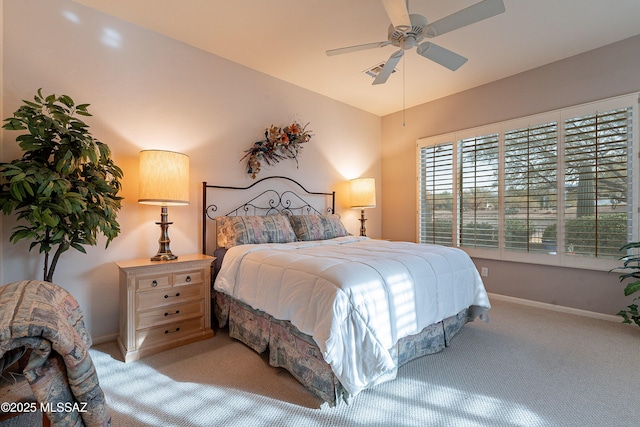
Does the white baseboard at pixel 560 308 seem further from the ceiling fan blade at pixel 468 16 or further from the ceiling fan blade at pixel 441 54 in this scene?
the ceiling fan blade at pixel 468 16

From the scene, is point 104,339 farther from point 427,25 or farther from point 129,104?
point 427,25

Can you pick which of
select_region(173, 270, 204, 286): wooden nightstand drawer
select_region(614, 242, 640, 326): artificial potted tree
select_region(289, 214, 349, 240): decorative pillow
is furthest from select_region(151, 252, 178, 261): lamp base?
select_region(614, 242, 640, 326): artificial potted tree

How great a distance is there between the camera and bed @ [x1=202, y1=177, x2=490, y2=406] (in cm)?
162

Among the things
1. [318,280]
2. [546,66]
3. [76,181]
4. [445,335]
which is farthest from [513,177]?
[76,181]

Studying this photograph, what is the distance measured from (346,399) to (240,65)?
343 centimetres

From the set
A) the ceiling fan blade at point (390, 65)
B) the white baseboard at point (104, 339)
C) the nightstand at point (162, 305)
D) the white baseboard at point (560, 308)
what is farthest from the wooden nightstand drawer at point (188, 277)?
the white baseboard at point (560, 308)

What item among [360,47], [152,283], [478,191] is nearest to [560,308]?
[478,191]

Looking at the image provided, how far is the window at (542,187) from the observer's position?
2.96 metres

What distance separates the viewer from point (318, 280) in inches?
67.7

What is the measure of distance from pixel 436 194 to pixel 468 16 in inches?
109

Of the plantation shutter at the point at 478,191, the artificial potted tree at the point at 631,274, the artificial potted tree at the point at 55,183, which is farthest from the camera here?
the plantation shutter at the point at 478,191

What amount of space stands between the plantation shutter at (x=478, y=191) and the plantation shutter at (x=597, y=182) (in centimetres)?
73

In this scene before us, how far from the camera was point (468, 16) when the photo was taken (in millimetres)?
1927

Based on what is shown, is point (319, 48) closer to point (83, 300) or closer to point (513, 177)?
point (513, 177)
